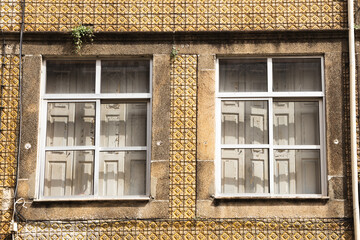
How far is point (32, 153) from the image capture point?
9.72m

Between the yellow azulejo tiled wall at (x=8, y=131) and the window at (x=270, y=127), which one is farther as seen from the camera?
the window at (x=270, y=127)

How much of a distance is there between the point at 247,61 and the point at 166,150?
1.88m

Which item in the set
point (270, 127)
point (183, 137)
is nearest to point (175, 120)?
point (183, 137)

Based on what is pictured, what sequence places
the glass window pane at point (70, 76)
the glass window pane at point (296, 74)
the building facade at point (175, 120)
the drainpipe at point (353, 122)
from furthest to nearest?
1. the glass window pane at point (70, 76)
2. the glass window pane at point (296, 74)
3. the building facade at point (175, 120)
4. the drainpipe at point (353, 122)

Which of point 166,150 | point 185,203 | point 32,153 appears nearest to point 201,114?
point 166,150

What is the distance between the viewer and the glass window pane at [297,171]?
9742mm

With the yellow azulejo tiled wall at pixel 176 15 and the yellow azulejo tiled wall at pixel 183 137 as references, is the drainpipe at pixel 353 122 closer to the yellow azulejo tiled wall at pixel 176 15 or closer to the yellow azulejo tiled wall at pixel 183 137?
the yellow azulejo tiled wall at pixel 176 15

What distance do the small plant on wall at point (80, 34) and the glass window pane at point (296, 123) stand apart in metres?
3.00

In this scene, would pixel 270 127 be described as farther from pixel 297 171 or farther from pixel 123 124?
pixel 123 124

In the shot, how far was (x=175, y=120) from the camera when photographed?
975 centimetres

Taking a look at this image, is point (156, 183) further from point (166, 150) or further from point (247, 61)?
point (247, 61)

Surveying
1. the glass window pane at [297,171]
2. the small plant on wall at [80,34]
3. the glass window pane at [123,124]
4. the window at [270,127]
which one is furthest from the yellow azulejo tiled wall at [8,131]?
the glass window pane at [297,171]

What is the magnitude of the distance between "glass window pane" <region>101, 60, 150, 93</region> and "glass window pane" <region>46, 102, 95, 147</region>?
425 mm

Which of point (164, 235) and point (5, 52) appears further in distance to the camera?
point (5, 52)
